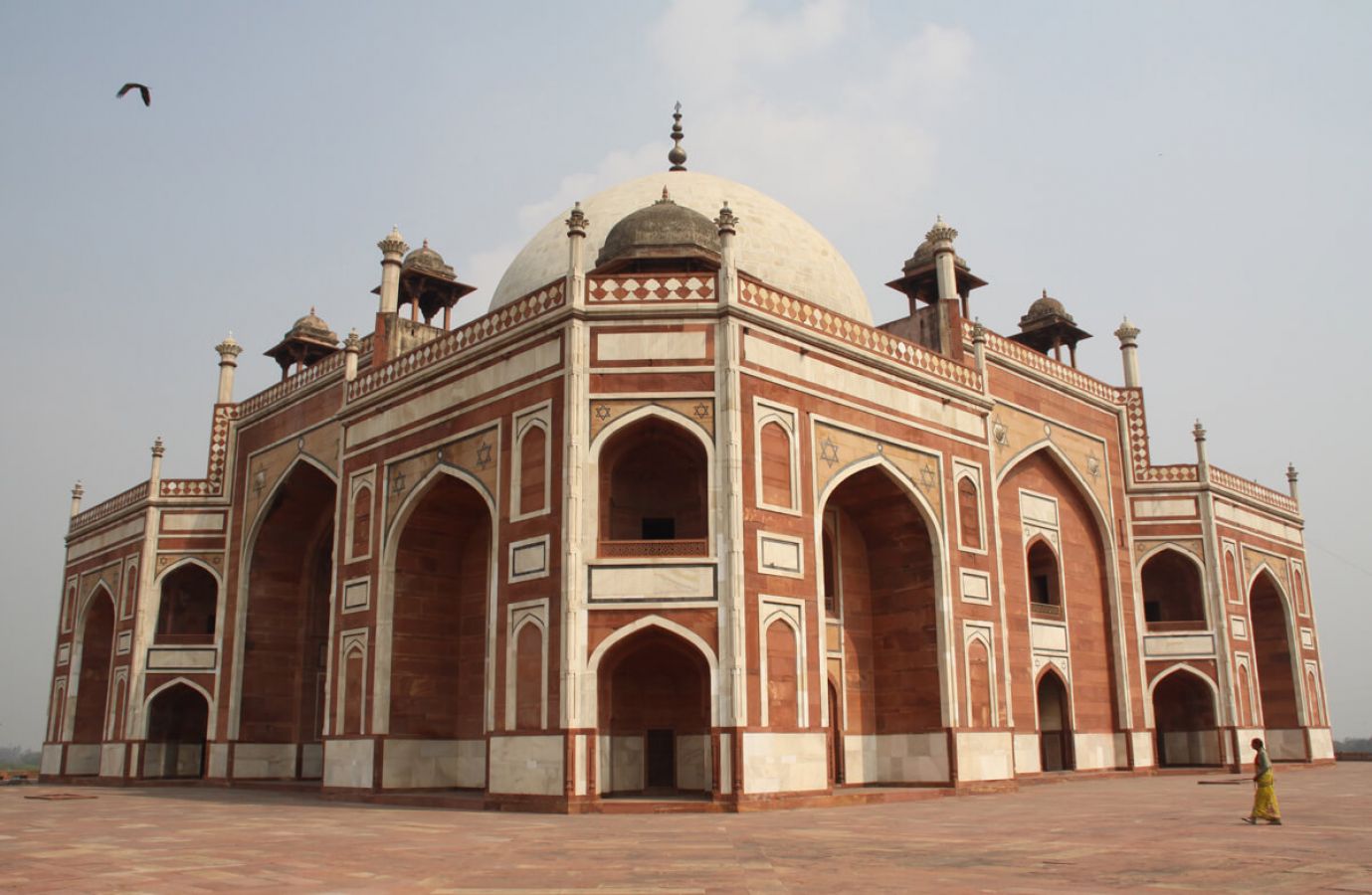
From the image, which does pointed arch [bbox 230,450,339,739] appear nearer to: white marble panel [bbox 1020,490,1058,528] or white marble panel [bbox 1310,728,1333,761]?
white marble panel [bbox 1020,490,1058,528]

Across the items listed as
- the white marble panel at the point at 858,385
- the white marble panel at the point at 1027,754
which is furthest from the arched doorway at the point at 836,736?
the white marble panel at the point at 858,385

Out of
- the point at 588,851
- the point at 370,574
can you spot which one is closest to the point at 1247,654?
the point at 370,574

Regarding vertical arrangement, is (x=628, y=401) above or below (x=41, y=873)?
above

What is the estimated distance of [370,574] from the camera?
1823 centimetres

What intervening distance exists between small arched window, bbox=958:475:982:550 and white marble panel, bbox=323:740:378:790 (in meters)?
9.68

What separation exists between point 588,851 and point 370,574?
33.5 feet

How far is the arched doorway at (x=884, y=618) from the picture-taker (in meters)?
17.6

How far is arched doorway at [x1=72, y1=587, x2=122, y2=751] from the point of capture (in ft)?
90.0

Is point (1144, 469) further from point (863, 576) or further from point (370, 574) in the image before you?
point (370, 574)

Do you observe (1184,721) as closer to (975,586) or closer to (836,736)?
(975,586)

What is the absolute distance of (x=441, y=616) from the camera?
1856 cm

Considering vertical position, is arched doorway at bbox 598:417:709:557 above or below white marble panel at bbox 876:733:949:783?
Answer: above

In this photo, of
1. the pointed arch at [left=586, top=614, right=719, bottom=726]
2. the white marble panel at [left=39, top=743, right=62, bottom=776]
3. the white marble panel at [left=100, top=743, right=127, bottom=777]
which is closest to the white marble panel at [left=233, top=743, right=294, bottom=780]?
the white marble panel at [left=100, top=743, right=127, bottom=777]

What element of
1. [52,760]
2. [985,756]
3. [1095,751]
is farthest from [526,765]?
[52,760]
